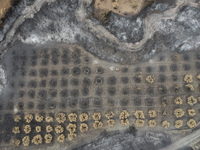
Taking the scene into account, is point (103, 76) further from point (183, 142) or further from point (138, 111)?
point (183, 142)

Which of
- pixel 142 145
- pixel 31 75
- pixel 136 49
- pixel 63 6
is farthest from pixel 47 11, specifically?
pixel 142 145

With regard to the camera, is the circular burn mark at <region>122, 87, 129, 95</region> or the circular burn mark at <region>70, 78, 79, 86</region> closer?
the circular burn mark at <region>122, 87, 129, 95</region>

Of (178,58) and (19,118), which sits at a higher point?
(178,58)

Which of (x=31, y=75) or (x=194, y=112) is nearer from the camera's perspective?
(x=194, y=112)

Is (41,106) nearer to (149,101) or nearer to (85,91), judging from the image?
(85,91)

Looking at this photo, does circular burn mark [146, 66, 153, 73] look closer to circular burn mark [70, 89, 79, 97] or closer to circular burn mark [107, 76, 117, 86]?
circular burn mark [107, 76, 117, 86]

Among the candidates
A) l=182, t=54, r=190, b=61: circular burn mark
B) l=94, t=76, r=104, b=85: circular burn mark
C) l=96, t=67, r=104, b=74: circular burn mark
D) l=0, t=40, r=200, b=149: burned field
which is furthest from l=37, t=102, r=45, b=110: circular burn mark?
l=182, t=54, r=190, b=61: circular burn mark

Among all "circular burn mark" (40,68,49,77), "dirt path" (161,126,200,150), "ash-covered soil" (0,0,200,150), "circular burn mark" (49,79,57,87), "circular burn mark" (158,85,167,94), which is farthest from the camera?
"circular burn mark" (40,68,49,77)

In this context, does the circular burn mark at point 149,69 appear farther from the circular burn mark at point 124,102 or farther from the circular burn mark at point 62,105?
the circular burn mark at point 62,105

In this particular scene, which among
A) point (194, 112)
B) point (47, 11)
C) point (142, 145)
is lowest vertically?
point (142, 145)

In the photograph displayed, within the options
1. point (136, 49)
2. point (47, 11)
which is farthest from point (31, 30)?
point (136, 49)

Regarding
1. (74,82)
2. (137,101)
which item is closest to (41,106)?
(74,82)
